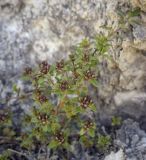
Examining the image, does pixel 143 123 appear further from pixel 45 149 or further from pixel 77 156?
pixel 45 149

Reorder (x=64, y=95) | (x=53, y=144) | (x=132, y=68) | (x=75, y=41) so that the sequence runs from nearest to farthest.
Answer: (x=64, y=95) < (x=53, y=144) < (x=132, y=68) < (x=75, y=41)

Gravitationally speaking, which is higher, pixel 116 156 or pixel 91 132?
pixel 91 132

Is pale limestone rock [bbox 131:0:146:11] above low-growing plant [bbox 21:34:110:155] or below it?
above

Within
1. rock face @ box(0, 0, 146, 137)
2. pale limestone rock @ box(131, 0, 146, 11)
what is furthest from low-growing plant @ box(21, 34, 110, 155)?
pale limestone rock @ box(131, 0, 146, 11)

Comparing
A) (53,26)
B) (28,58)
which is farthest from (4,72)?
(53,26)

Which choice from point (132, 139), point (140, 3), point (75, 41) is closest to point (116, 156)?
point (132, 139)

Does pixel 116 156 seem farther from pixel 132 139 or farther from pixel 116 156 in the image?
pixel 132 139

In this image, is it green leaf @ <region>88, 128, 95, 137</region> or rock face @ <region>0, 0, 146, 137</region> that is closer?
green leaf @ <region>88, 128, 95, 137</region>

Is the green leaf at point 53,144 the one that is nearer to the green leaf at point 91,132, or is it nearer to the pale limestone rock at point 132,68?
the green leaf at point 91,132

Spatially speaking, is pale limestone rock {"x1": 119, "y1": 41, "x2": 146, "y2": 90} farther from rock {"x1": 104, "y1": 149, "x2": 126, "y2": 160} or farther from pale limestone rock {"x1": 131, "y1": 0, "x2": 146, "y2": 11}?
rock {"x1": 104, "y1": 149, "x2": 126, "y2": 160}
